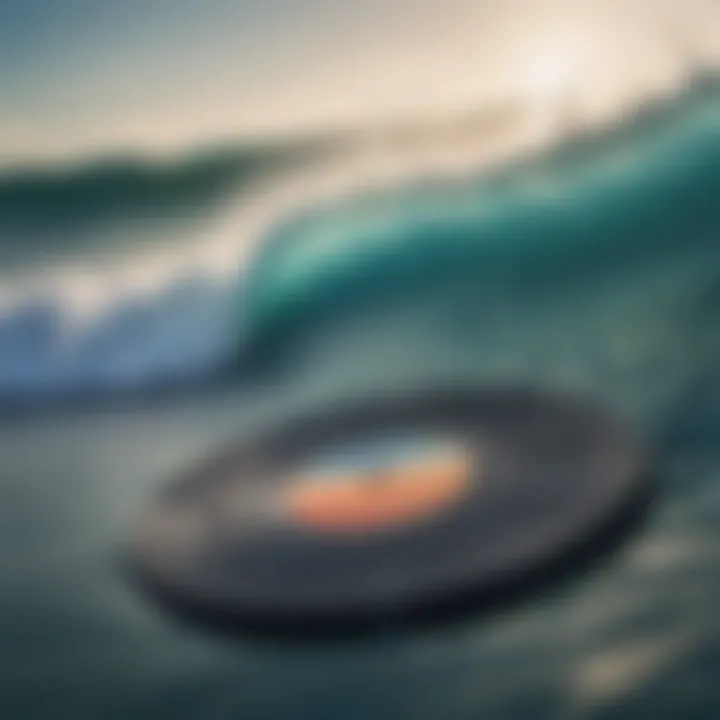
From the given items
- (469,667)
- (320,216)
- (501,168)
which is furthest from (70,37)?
(469,667)

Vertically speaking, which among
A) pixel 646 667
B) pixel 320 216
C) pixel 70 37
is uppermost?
pixel 70 37

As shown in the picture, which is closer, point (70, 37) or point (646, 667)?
point (646, 667)

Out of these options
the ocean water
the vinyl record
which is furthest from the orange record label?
the ocean water

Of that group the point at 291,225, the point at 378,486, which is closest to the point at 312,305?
the point at 291,225

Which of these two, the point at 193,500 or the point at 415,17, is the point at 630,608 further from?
the point at 415,17

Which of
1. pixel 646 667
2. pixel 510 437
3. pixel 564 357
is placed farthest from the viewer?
pixel 564 357

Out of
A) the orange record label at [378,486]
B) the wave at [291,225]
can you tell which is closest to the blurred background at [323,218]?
the wave at [291,225]

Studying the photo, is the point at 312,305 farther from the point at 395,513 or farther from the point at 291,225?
the point at 395,513

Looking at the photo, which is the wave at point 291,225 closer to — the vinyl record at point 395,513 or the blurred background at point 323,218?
the blurred background at point 323,218
